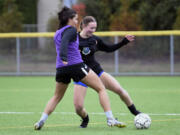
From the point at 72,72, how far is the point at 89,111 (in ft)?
9.95

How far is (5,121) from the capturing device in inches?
332

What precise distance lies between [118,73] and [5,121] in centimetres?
1417

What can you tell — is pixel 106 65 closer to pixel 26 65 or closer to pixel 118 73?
pixel 118 73

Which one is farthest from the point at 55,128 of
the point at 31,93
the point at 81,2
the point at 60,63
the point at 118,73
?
the point at 81,2

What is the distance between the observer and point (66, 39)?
6.86 metres

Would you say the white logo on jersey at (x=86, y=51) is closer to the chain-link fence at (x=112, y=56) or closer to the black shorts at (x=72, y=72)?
the black shorts at (x=72, y=72)

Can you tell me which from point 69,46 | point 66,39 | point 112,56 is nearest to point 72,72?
point 69,46

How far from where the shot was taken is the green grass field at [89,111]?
7.19 meters

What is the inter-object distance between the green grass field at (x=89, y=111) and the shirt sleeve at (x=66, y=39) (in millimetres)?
1221

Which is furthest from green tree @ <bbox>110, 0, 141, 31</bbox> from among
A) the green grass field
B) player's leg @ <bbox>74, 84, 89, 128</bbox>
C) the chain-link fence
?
player's leg @ <bbox>74, 84, 89, 128</bbox>

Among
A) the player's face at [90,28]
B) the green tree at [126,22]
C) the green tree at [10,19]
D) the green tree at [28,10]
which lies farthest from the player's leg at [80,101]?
the green tree at [28,10]

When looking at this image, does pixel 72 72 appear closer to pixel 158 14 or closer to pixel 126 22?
pixel 126 22

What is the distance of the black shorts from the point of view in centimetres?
710

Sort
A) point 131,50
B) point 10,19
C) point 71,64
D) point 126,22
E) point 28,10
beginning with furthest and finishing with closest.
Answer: point 28,10 < point 10,19 < point 126,22 < point 131,50 < point 71,64
